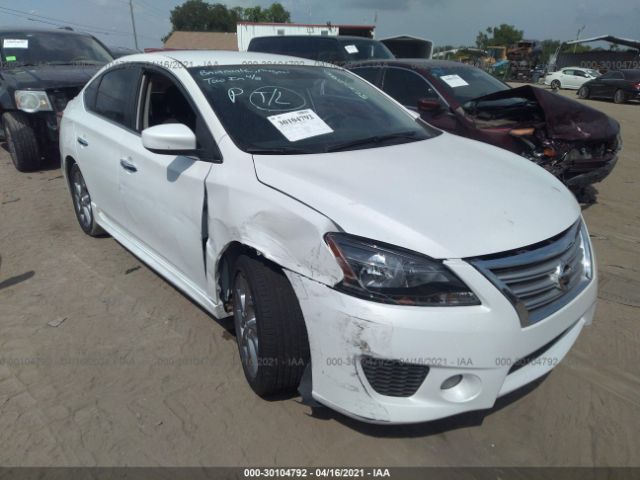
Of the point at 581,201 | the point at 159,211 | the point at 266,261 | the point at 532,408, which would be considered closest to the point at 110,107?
the point at 159,211

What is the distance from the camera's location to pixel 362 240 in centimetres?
185

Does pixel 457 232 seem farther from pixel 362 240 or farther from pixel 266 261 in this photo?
pixel 266 261

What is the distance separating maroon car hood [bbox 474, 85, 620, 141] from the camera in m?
4.61

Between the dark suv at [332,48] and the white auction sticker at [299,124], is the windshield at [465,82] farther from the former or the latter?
the dark suv at [332,48]

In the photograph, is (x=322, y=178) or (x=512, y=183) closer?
(x=322, y=178)

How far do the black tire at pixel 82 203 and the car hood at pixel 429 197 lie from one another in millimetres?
2533

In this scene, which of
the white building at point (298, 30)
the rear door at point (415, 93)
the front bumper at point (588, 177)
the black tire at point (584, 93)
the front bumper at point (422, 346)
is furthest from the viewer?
the black tire at point (584, 93)

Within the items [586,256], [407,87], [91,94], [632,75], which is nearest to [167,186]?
[91,94]

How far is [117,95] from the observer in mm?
3529

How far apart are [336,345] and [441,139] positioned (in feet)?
5.69

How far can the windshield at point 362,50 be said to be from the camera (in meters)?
9.61

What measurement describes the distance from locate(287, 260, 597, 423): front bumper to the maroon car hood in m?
3.19

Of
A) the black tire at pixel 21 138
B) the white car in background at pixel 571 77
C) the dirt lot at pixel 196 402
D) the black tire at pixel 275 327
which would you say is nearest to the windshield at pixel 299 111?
the black tire at pixel 275 327

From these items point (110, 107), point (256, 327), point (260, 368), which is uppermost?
point (110, 107)
